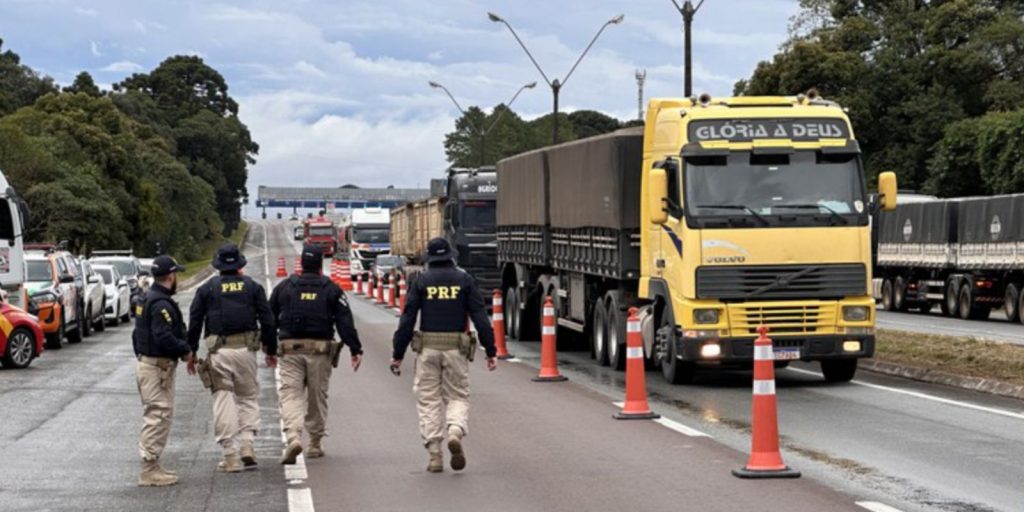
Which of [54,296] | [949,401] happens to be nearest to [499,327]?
[54,296]

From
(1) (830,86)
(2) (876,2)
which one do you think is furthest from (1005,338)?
(2) (876,2)

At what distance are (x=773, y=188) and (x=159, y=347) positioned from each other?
9.48 meters

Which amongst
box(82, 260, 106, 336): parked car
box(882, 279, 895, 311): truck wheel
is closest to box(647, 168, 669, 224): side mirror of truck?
box(82, 260, 106, 336): parked car

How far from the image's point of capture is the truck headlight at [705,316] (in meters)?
20.0

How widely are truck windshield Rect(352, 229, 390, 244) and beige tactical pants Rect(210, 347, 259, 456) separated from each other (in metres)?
64.4

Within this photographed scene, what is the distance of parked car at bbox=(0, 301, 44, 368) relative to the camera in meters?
25.2

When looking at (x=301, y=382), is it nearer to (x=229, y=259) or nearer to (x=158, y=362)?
(x=229, y=259)

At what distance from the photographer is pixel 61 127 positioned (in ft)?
291

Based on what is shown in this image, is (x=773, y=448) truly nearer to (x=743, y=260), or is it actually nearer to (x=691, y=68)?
(x=743, y=260)

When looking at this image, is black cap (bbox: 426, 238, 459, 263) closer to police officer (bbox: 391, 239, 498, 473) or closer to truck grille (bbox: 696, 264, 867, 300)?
police officer (bbox: 391, 239, 498, 473)

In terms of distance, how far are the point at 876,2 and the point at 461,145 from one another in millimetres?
91939

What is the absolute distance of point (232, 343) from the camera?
1316cm

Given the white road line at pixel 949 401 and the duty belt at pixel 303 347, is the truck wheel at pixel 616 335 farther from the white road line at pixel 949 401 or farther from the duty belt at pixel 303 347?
the duty belt at pixel 303 347

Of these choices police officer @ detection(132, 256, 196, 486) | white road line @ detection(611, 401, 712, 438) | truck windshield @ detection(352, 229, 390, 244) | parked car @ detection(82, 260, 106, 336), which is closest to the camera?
police officer @ detection(132, 256, 196, 486)
